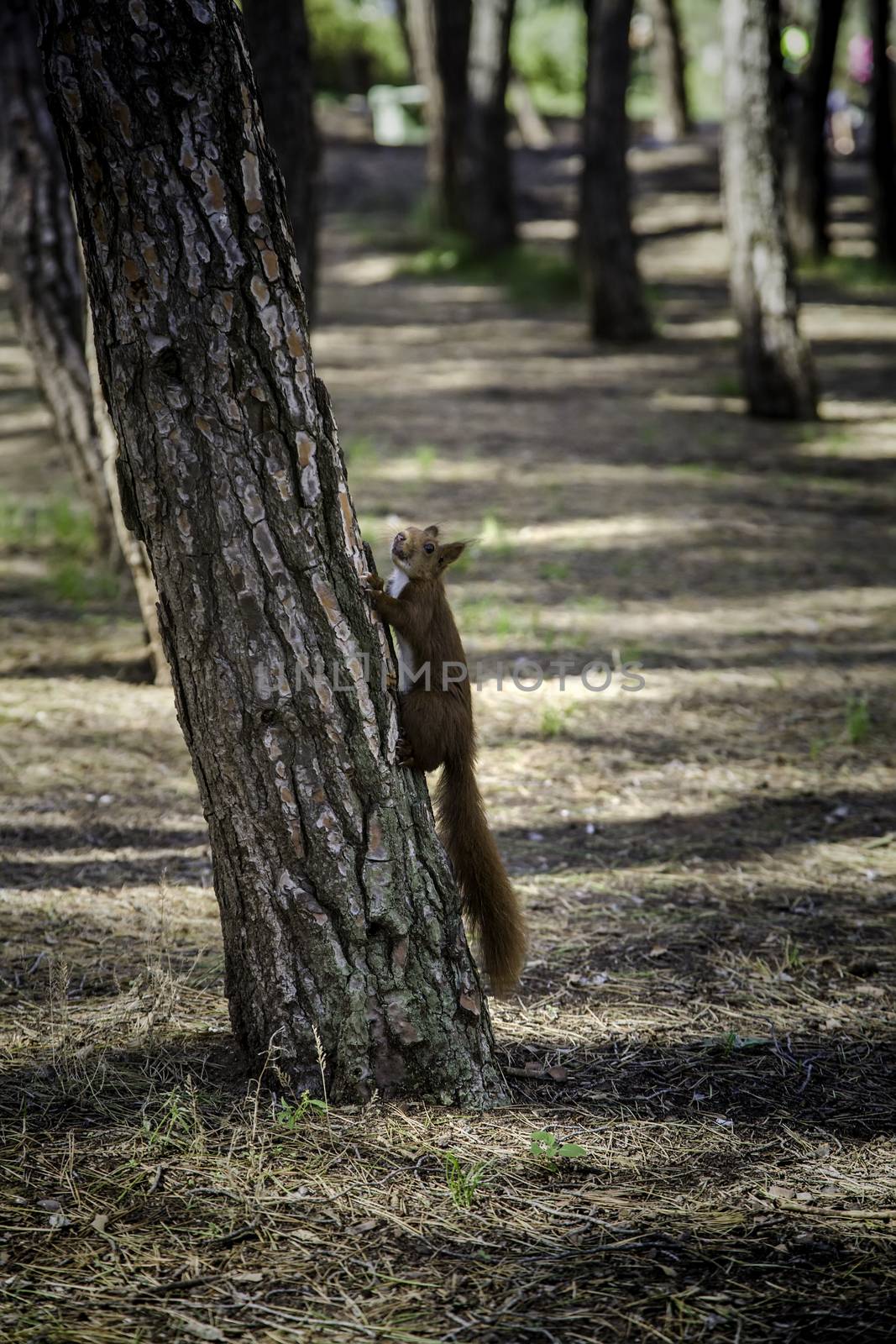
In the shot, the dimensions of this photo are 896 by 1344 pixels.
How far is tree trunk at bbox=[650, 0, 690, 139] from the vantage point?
23422 mm

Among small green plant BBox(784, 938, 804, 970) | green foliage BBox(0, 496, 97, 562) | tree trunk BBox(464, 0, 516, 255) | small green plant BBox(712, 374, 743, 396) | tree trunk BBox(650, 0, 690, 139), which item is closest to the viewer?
small green plant BBox(784, 938, 804, 970)

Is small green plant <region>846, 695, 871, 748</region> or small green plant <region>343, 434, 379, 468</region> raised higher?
small green plant <region>343, 434, 379, 468</region>

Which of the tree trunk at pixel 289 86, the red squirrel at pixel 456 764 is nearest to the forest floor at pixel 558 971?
the red squirrel at pixel 456 764

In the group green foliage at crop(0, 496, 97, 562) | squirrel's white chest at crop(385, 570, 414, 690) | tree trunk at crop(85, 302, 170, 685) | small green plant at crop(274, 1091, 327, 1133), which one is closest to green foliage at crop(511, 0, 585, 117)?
green foliage at crop(0, 496, 97, 562)

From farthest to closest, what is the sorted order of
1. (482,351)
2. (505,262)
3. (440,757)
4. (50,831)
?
(505,262) < (482,351) < (50,831) < (440,757)

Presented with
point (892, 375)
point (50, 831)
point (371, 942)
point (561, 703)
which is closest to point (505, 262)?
point (892, 375)

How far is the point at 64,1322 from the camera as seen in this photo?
6.73ft

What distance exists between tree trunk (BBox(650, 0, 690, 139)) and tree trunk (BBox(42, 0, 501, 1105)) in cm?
2424

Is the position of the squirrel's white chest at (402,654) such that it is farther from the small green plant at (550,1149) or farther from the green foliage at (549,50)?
the green foliage at (549,50)

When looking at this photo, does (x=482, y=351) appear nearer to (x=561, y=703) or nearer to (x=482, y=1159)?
(x=561, y=703)

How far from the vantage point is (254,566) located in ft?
8.30

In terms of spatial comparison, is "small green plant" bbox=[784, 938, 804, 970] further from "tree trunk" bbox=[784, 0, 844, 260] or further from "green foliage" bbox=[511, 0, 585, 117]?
"green foliage" bbox=[511, 0, 585, 117]

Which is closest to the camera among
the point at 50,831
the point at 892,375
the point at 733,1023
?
the point at 733,1023

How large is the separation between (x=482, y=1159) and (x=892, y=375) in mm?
11473
